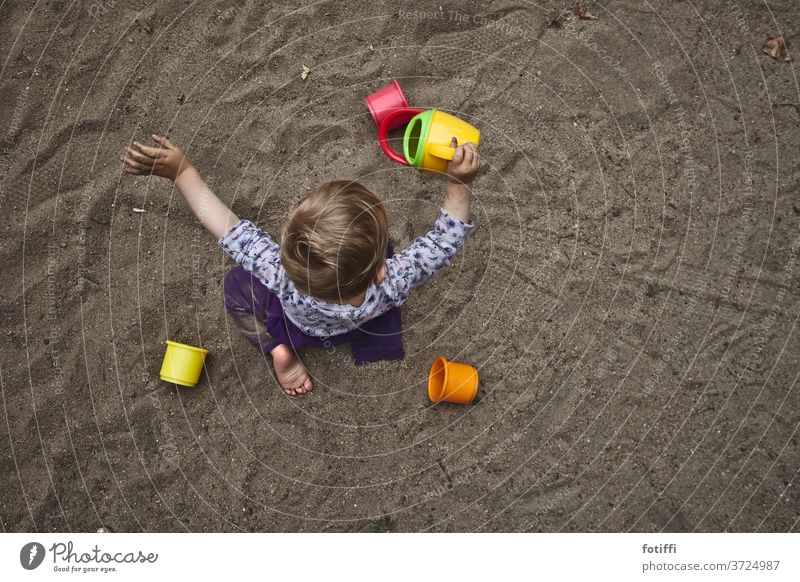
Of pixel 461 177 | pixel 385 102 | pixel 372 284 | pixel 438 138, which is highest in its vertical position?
pixel 385 102

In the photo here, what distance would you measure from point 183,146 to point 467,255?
3.93 ft

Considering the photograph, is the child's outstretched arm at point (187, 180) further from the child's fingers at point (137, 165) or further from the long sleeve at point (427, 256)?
the long sleeve at point (427, 256)

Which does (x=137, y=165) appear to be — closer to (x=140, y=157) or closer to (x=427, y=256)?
(x=140, y=157)

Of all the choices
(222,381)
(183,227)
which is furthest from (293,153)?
(222,381)

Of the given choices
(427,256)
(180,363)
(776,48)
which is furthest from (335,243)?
(776,48)

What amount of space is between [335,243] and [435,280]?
822 millimetres

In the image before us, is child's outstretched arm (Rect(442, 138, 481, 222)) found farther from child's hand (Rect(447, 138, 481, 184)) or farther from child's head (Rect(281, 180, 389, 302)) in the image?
child's head (Rect(281, 180, 389, 302))

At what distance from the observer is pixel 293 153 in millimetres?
2580

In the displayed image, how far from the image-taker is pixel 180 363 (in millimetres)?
2400

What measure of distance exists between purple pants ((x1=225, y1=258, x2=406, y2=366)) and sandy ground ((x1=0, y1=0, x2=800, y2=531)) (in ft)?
0.26

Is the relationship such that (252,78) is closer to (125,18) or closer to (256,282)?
(125,18)

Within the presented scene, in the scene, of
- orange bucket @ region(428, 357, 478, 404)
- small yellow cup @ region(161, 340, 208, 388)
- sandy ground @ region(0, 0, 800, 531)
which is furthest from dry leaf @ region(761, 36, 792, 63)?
small yellow cup @ region(161, 340, 208, 388)

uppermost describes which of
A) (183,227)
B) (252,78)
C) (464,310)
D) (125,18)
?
(125,18)

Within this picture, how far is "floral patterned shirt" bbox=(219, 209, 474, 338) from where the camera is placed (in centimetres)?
205
